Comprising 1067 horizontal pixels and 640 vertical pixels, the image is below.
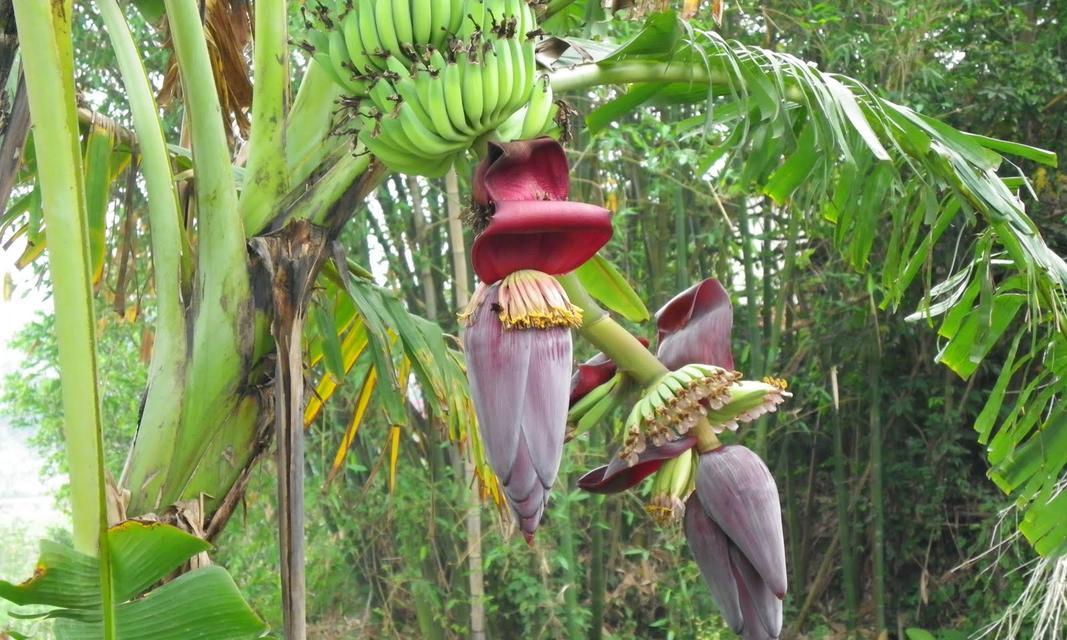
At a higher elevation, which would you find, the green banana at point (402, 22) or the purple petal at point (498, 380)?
the green banana at point (402, 22)

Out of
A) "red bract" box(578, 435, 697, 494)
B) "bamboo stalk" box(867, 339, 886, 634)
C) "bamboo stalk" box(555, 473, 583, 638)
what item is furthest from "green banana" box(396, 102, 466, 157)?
"bamboo stalk" box(867, 339, 886, 634)

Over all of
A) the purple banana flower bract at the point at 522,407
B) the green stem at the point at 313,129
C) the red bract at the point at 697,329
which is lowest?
the purple banana flower bract at the point at 522,407

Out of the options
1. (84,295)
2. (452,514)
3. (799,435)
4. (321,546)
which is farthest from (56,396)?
(84,295)

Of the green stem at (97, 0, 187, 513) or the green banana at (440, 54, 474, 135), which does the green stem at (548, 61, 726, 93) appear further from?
the green stem at (97, 0, 187, 513)

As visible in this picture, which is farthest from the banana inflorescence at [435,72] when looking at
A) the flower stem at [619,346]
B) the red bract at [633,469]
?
the red bract at [633,469]

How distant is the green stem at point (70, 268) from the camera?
23.2 inches

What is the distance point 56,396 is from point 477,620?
1.46 metres

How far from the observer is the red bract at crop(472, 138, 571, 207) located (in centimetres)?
57

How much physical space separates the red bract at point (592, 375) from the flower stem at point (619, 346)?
0.06 ft

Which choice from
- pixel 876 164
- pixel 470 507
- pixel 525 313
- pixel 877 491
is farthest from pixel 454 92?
pixel 877 491

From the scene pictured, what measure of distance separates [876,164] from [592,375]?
0.43 metres

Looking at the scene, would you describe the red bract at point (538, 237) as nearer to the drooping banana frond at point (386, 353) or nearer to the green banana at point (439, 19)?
the green banana at point (439, 19)

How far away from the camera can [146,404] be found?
2.44ft

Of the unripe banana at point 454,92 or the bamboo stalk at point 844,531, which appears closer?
the unripe banana at point 454,92
